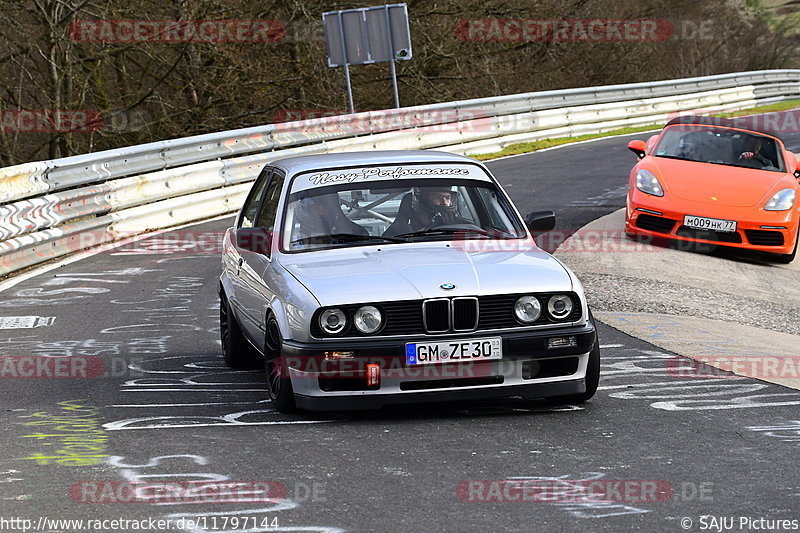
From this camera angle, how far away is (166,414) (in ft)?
22.4

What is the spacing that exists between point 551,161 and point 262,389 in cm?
1541

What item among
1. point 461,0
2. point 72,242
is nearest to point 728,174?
point 72,242

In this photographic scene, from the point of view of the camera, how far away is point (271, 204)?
7.90m

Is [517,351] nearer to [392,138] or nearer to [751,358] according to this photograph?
[751,358]

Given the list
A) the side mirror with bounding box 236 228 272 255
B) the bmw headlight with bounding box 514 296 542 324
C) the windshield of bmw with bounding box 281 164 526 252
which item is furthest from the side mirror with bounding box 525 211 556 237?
the side mirror with bounding box 236 228 272 255

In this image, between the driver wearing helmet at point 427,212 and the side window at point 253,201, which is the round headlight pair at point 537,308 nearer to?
the driver wearing helmet at point 427,212

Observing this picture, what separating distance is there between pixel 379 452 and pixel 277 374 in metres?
1.13

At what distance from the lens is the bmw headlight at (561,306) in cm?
656

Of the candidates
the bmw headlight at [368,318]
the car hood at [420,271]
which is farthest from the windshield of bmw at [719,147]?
the bmw headlight at [368,318]

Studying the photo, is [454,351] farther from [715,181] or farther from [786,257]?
[786,257]

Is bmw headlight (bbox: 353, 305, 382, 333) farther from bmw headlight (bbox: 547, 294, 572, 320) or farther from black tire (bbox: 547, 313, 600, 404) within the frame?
black tire (bbox: 547, 313, 600, 404)

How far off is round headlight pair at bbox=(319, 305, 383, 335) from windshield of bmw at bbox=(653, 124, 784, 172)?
29.4ft

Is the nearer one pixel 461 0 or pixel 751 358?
pixel 751 358

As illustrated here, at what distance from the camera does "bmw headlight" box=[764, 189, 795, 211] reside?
533 inches
